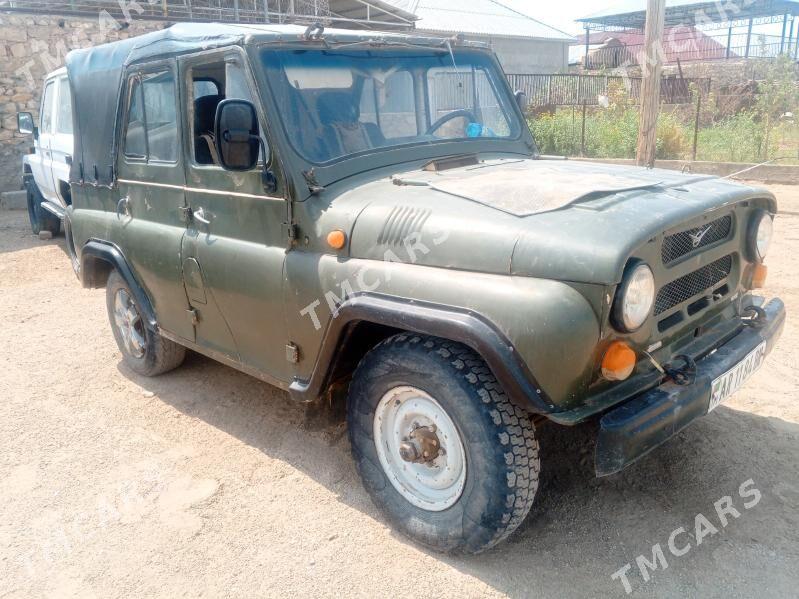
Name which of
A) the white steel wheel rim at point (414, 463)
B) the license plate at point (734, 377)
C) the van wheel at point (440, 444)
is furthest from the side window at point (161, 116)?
the license plate at point (734, 377)

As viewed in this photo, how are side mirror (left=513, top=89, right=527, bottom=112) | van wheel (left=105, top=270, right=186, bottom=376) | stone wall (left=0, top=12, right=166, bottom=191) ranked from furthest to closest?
stone wall (left=0, top=12, right=166, bottom=191) → van wheel (left=105, top=270, right=186, bottom=376) → side mirror (left=513, top=89, right=527, bottom=112)

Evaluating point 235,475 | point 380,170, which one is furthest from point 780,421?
point 235,475

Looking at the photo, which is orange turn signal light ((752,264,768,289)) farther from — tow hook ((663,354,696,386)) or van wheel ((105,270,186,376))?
van wheel ((105,270,186,376))

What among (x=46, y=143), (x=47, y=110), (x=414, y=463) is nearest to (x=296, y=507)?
(x=414, y=463)

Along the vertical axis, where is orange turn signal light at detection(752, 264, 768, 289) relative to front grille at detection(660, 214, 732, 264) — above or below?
below

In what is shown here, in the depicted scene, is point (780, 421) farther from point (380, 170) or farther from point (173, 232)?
point (173, 232)

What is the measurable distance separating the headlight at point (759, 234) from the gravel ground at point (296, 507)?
1.03 m

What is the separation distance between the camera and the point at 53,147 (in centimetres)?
870

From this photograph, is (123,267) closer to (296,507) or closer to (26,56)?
(296,507)

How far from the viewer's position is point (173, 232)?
3.92m

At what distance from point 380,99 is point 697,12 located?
3349 cm

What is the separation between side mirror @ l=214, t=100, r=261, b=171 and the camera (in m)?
2.94

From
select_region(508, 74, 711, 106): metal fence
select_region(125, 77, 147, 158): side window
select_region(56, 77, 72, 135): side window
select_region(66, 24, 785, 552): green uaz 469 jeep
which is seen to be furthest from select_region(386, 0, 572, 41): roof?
select_region(66, 24, 785, 552): green uaz 469 jeep

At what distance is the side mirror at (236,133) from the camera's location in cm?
294
